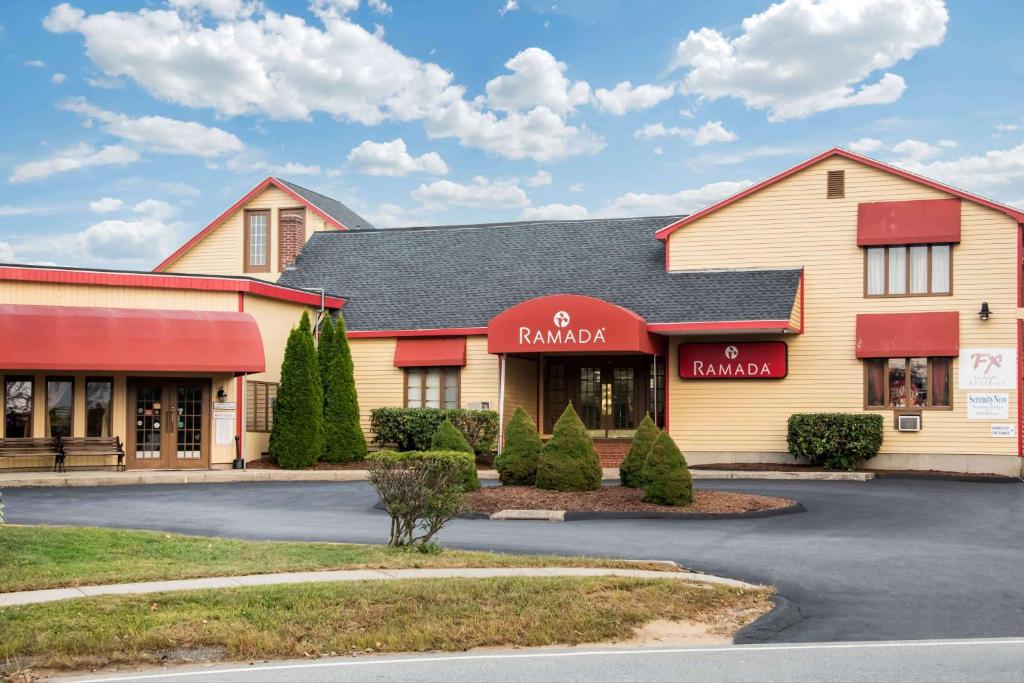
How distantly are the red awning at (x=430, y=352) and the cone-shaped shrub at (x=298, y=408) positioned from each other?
3344 mm

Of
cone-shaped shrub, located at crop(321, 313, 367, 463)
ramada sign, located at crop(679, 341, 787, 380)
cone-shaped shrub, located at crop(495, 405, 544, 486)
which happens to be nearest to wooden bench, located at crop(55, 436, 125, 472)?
cone-shaped shrub, located at crop(321, 313, 367, 463)

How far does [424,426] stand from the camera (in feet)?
102

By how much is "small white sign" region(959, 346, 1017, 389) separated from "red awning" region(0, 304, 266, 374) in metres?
17.4

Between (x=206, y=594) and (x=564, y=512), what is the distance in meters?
9.18

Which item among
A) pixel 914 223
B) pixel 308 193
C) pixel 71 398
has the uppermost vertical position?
pixel 308 193

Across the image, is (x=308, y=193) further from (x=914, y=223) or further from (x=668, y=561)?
(x=668, y=561)

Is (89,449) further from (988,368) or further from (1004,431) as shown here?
(1004,431)

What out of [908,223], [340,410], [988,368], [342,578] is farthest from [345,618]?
[908,223]

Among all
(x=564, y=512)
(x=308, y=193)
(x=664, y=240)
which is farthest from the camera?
(x=308, y=193)

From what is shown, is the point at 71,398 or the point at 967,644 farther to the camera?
the point at 71,398

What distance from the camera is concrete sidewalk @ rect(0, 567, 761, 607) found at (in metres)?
11.2

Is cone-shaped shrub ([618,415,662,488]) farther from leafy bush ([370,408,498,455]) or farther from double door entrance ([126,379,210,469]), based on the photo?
double door entrance ([126,379,210,469])

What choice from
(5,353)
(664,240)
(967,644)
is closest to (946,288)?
(664,240)

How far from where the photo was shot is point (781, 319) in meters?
28.3
